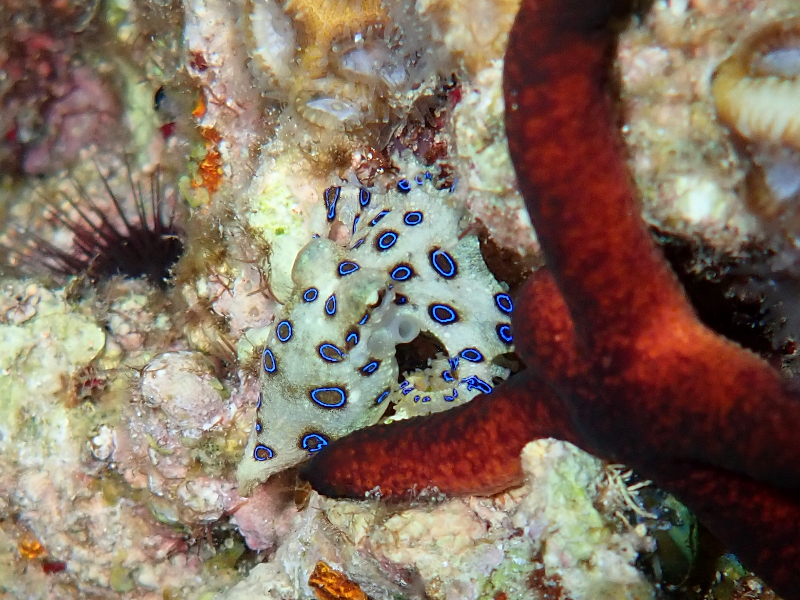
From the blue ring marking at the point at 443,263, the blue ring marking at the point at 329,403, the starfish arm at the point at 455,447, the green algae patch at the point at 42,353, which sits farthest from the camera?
the green algae patch at the point at 42,353

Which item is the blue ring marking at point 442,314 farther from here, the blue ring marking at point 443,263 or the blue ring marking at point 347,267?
the blue ring marking at point 347,267

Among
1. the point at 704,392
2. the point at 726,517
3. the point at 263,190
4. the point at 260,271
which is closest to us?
the point at 704,392

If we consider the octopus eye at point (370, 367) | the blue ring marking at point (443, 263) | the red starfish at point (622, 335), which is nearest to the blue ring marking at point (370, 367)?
the octopus eye at point (370, 367)

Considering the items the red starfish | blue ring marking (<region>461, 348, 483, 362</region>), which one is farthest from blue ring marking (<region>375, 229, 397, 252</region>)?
the red starfish

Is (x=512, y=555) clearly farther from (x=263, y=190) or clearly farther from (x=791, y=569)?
(x=263, y=190)

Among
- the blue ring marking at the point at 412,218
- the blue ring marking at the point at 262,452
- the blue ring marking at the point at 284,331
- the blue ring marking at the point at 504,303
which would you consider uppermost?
the blue ring marking at the point at 412,218

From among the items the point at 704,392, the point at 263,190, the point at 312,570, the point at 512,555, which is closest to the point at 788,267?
the point at 704,392
